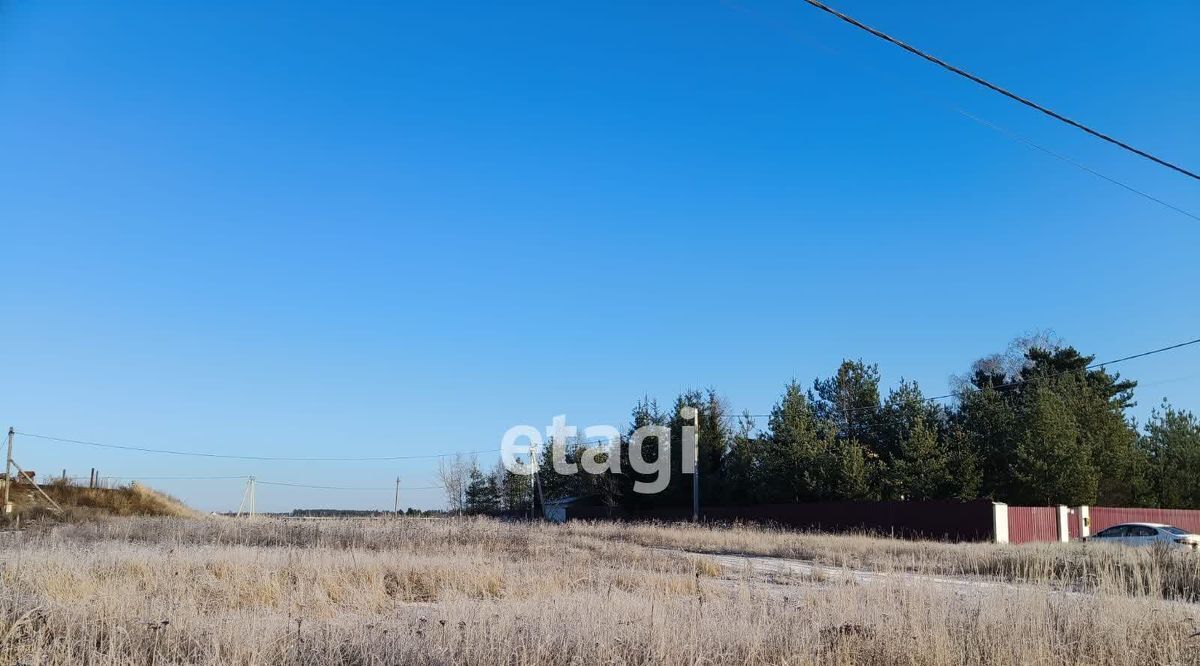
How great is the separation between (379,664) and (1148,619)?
6455 mm

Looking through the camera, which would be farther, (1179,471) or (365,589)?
(1179,471)

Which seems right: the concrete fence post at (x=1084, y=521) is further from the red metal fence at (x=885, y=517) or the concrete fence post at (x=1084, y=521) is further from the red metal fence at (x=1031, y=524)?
the red metal fence at (x=885, y=517)

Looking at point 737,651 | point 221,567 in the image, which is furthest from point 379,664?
point 221,567

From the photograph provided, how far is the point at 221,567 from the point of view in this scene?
1212cm

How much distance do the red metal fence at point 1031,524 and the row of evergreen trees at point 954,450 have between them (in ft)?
20.3

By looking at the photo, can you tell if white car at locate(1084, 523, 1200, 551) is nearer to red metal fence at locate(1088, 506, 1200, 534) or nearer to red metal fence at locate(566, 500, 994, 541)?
red metal fence at locate(566, 500, 994, 541)

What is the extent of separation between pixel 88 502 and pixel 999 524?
1620 inches

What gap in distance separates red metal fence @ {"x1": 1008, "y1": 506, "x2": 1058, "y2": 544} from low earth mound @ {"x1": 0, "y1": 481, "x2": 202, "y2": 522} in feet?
118

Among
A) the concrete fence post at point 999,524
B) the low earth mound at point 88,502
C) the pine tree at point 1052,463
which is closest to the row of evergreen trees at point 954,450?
the pine tree at point 1052,463

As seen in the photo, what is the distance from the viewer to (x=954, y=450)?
40781mm

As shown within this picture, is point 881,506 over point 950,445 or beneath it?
beneath

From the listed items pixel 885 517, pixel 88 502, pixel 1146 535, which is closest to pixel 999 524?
pixel 1146 535

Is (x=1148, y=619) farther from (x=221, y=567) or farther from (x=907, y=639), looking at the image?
(x=221, y=567)

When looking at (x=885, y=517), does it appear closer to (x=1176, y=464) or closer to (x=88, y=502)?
(x=1176, y=464)
